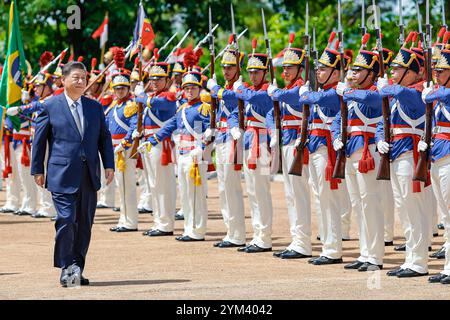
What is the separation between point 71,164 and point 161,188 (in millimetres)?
4893

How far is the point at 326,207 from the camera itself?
40.4 feet

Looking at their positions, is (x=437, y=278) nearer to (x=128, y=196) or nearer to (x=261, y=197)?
(x=261, y=197)

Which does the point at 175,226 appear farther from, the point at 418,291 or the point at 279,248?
the point at 418,291

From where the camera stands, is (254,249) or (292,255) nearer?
(292,255)

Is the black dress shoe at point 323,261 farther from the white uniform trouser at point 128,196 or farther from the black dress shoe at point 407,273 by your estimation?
the white uniform trouser at point 128,196

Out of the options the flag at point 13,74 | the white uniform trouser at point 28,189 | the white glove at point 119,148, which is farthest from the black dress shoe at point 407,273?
the white uniform trouser at point 28,189

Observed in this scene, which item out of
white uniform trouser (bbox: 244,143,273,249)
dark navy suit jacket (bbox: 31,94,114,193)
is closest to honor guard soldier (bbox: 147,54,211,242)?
white uniform trouser (bbox: 244,143,273,249)

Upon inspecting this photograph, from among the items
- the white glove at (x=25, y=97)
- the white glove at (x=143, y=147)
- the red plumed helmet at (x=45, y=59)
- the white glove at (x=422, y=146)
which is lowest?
the white glove at (x=143, y=147)

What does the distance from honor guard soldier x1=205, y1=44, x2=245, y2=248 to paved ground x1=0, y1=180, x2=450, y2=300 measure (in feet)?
1.19

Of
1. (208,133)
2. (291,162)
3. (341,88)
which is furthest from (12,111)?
(341,88)

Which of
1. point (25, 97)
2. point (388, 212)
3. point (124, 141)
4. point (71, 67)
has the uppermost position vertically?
point (71, 67)

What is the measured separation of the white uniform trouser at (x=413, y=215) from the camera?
10938 millimetres
